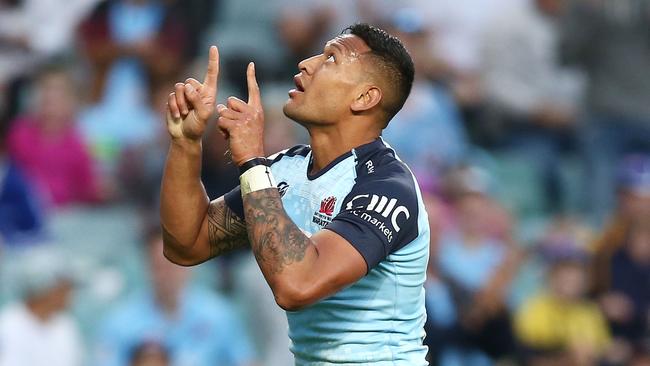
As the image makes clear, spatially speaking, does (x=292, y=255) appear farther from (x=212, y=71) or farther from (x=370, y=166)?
(x=212, y=71)

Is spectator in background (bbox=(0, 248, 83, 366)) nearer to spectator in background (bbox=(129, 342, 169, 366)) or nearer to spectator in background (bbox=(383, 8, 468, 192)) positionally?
spectator in background (bbox=(129, 342, 169, 366))

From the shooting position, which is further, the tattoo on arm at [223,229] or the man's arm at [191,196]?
the tattoo on arm at [223,229]

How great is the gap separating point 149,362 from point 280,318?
2.96 feet

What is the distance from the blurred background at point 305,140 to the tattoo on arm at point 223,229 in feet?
9.96

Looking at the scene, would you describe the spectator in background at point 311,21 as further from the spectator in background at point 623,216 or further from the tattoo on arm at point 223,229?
the tattoo on arm at point 223,229

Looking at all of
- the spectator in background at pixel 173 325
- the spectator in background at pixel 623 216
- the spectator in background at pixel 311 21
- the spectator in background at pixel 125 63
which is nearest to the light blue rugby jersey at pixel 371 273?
the spectator in background at pixel 173 325

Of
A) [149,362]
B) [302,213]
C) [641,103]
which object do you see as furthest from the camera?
[641,103]

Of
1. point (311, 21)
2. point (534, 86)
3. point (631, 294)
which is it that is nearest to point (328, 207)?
point (631, 294)

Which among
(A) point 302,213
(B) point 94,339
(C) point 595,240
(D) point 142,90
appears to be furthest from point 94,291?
(A) point 302,213

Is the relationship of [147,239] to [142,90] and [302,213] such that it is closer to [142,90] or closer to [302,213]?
[142,90]

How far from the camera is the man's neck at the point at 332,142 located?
448 cm

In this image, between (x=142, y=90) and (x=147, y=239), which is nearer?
(x=147, y=239)

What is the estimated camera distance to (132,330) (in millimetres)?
8008

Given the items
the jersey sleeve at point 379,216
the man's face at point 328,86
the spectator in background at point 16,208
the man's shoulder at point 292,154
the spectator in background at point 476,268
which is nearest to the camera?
the jersey sleeve at point 379,216
